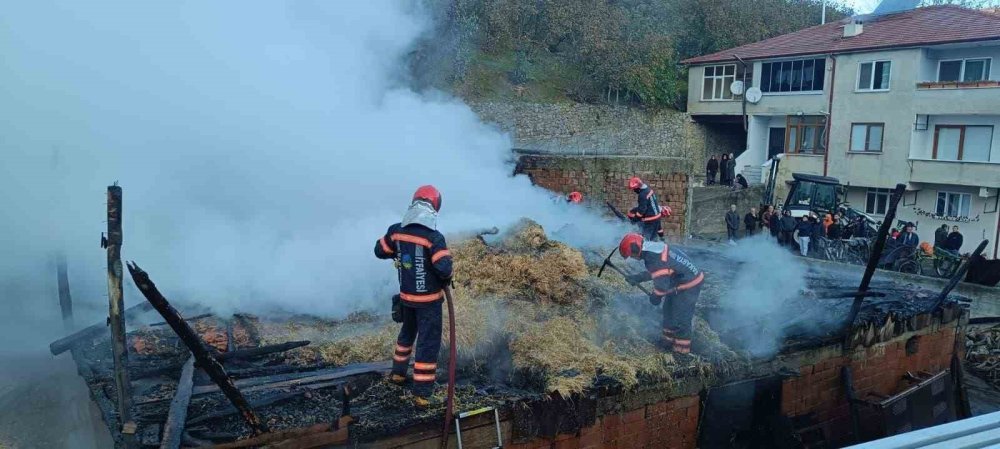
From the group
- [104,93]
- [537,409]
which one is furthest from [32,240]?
[537,409]

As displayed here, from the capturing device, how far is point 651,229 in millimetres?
11078

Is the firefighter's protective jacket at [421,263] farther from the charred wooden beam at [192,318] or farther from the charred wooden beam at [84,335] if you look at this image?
the charred wooden beam at [192,318]

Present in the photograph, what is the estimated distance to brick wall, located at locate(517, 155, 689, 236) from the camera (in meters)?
14.6

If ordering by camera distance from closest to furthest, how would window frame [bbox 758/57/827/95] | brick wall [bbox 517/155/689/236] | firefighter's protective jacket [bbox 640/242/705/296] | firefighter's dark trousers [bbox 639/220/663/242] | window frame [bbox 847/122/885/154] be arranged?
firefighter's protective jacket [bbox 640/242/705/296] < firefighter's dark trousers [bbox 639/220/663/242] < brick wall [bbox 517/155/689/236] < window frame [bbox 847/122/885/154] < window frame [bbox 758/57/827/95]

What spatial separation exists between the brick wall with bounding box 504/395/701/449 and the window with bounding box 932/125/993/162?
19.2m

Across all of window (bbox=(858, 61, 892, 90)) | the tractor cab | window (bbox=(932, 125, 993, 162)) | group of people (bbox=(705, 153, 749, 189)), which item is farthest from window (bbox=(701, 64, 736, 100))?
the tractor cab

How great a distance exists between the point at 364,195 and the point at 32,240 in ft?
12.2

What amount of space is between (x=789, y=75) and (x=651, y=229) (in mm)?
16562

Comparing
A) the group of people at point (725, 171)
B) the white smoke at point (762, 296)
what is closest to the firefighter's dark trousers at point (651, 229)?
the white smoke at point (762, 296)

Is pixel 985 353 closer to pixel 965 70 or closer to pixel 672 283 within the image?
pixel 672 283

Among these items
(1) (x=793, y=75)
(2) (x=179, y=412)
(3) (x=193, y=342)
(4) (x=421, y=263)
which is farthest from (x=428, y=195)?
(1) (x=793, y=75)

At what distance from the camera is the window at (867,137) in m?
22.3

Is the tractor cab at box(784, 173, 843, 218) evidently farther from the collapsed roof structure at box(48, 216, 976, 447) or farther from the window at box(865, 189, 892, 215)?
the collapsed roof structure at box(48, 216, 976, 447)

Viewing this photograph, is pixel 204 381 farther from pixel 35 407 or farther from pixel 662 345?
pixel 662 345
